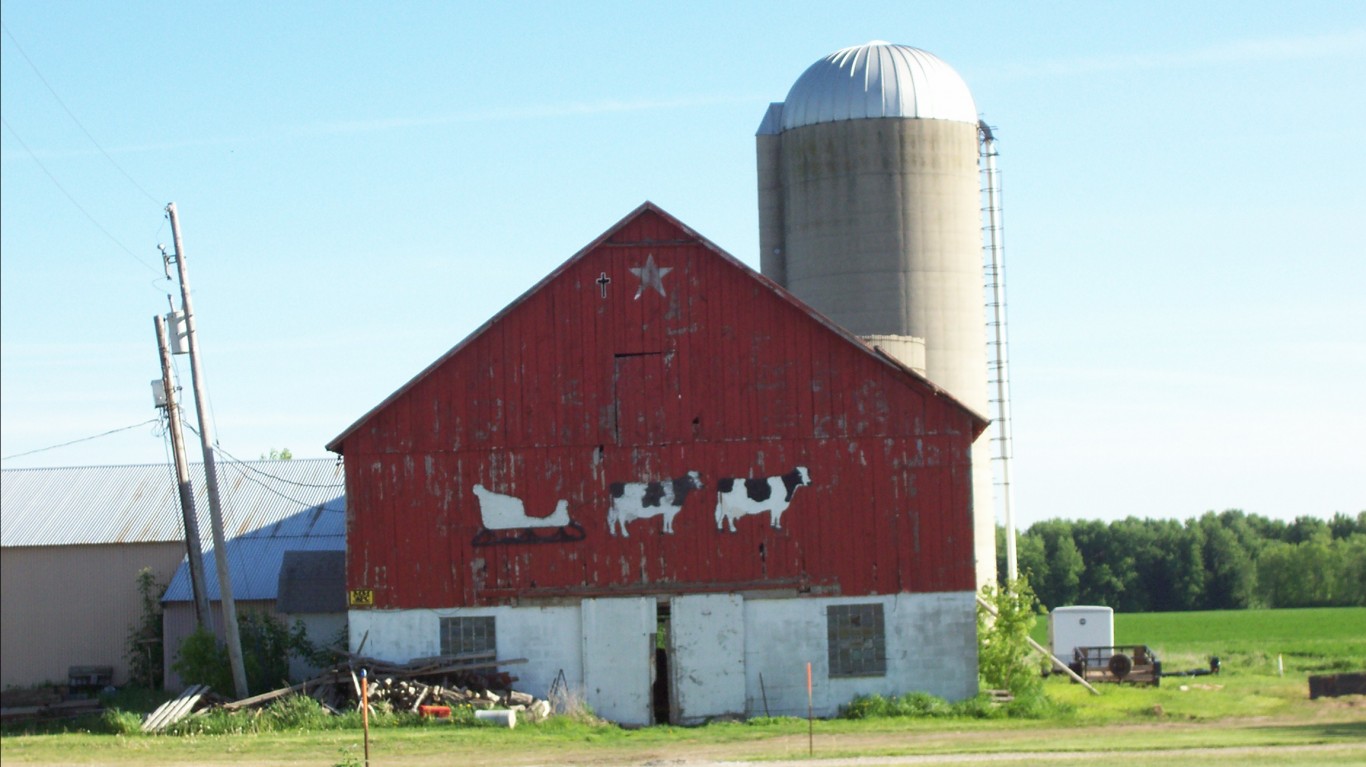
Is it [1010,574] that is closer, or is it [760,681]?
[760,681]

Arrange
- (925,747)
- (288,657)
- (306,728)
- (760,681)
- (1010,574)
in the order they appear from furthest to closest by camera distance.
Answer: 1. (1010,574)
2. (288,657)
3. (760,681)
4. (306,728)
5. (925,747)

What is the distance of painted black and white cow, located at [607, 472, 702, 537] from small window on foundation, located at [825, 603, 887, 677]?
11.1 feet

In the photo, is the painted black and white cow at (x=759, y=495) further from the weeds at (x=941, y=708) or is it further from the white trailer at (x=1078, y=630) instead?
the white trailer at (x=1078, y=630)

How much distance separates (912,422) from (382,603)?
10.4m

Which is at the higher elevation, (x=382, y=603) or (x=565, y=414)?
(x=565, y=414)

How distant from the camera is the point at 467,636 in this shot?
31078mm

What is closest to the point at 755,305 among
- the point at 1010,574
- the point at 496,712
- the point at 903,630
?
the point at 903,630

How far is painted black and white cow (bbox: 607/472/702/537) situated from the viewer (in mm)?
31156

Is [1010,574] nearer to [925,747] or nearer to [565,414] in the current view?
[565,414]

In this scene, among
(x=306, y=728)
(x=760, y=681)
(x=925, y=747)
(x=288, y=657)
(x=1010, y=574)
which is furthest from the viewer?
(x=1010, y=574)

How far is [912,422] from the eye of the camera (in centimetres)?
3123

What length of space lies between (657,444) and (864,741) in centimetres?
751

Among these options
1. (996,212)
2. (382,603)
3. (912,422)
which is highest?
(996,212)

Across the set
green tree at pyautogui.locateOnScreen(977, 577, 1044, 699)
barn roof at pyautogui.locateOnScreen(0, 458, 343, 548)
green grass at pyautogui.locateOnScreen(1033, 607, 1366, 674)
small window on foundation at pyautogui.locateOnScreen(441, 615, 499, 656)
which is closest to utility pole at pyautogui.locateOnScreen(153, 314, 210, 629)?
small window on foundation at pyautogui.locateOnScreen(441, 615, 499, 656)
